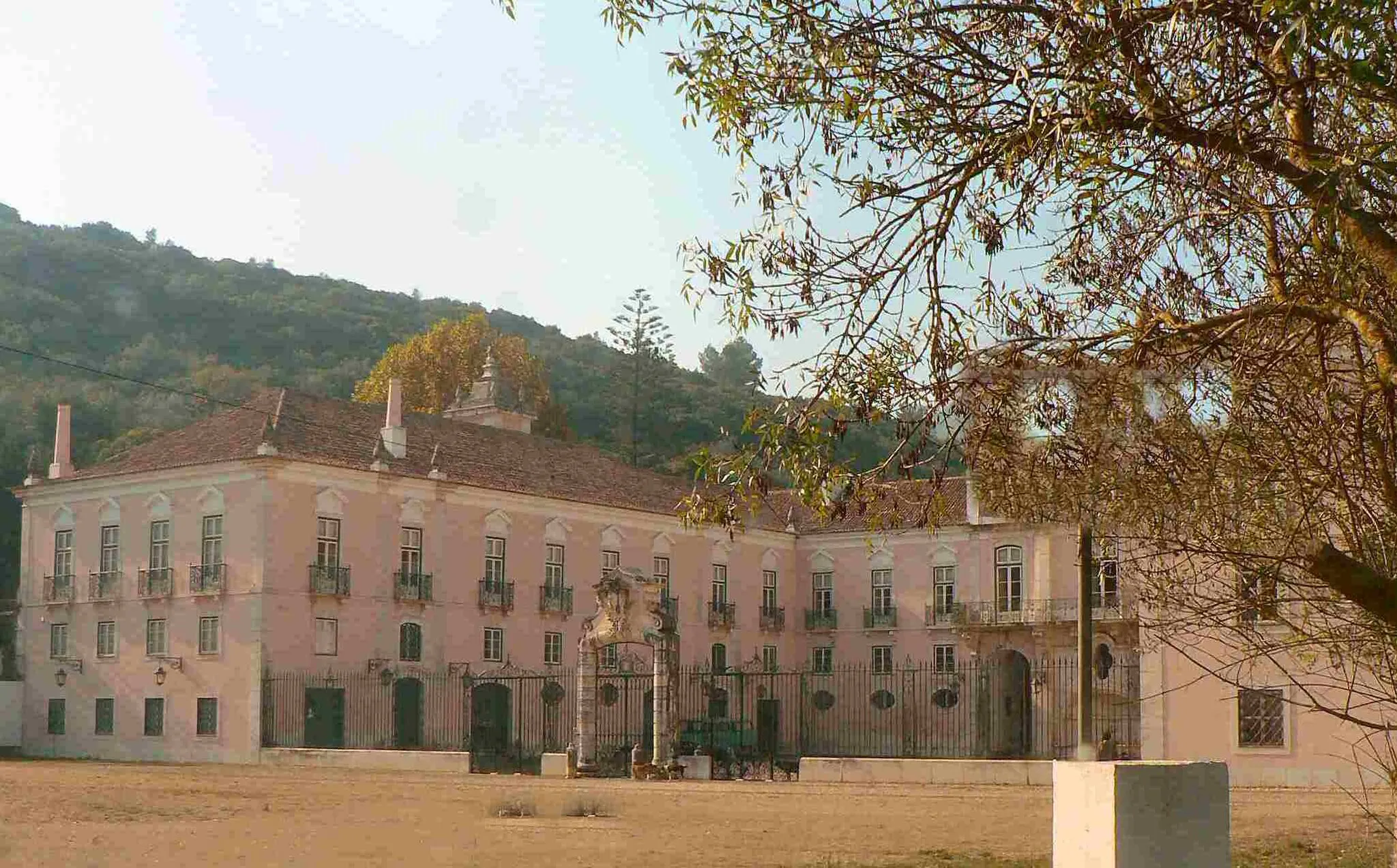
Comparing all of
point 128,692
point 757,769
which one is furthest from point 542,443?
point 757,769

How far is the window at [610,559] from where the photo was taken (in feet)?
147

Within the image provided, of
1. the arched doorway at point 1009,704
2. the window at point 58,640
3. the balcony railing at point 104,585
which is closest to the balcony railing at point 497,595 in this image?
the balcony railing at point 104,585

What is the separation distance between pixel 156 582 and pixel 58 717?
14.6 ft

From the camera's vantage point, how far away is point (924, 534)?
48.1 m

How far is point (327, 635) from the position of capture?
37.4 meters

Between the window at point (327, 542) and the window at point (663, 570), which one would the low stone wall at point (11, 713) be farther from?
the window at point (663, 570)

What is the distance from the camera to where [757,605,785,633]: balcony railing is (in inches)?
1937

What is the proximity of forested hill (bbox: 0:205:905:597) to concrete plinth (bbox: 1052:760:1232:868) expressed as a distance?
5160 cm

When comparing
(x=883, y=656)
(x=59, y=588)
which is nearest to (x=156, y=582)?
(x=59, y=588)

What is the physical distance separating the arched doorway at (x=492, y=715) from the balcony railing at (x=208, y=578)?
4.30m

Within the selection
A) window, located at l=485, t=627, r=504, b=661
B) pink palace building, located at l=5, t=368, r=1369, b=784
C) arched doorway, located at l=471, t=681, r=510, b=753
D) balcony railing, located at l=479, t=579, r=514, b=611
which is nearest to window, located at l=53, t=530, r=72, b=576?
pink palace building, located at l=5, t=368, r=1369, b=784

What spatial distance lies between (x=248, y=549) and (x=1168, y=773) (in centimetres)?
3048

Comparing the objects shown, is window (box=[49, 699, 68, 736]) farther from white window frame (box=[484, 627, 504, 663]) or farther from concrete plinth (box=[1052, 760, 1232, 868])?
concrete plinth (box=[1052, 760, 1232, 868])

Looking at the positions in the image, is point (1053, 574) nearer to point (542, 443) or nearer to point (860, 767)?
point (542, 443)
